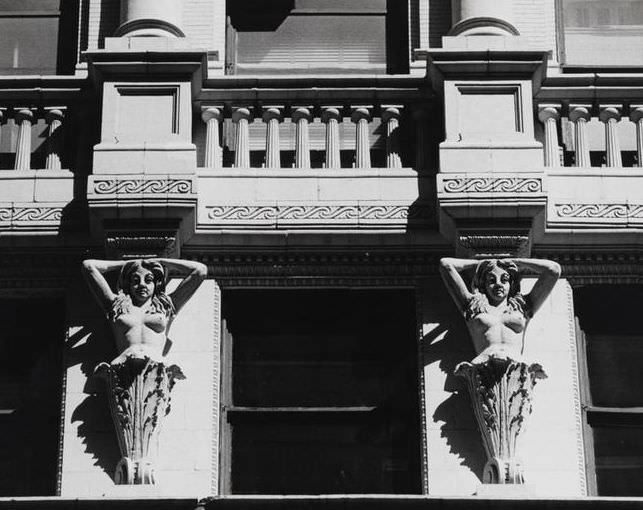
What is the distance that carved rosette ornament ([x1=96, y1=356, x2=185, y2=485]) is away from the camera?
749 inches

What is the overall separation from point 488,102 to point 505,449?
391 centimetres

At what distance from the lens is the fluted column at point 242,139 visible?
69.5ft

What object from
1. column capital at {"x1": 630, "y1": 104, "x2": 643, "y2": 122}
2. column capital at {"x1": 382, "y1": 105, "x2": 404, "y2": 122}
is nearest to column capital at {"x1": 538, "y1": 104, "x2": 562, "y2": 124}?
column capital at {"x1": 630, "y1": 104, "x2": 643, "y2": 122}

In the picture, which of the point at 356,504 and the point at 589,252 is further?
the point at 589,252

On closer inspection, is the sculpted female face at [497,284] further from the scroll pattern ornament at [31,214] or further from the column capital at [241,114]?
the scroll pattern ornament at [31,214]

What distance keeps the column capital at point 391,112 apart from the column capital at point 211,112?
1694 mm

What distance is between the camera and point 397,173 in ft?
68.8

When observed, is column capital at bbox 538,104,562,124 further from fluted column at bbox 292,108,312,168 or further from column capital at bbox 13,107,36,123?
column capital at bbox 13,107,36,123

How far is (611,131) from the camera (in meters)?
21.4

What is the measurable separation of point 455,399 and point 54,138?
16.8 feet

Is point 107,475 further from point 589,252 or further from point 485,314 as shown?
point 589,252

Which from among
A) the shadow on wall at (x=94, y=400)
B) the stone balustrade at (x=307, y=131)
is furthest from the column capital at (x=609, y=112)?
the shadow on wall at (x=94, y=400)

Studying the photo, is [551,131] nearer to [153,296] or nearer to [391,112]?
[391,112]

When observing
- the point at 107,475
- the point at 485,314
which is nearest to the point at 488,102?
the point at 485,314
